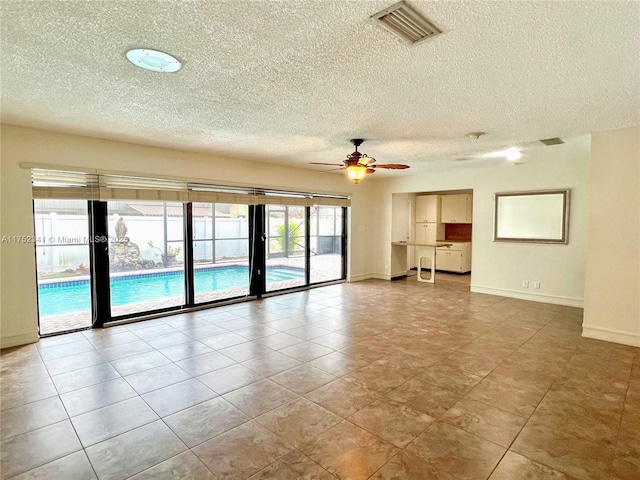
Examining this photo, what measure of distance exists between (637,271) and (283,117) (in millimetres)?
4293

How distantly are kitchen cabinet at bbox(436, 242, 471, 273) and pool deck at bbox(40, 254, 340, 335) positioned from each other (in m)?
3.35

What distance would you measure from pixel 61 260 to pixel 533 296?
7.48 metres

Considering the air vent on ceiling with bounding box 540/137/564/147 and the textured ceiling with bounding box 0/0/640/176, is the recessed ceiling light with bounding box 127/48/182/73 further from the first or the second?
the air vent on ceiling with bounding box 540/137/564/147

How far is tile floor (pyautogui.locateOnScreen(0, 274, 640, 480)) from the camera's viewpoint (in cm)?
197

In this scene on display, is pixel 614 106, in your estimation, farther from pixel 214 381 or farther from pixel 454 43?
pixel 214 381

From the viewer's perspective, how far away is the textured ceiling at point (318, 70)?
1748 millimetres

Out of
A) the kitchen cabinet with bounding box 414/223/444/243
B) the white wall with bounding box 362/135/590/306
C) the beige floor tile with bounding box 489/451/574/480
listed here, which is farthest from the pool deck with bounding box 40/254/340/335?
the beige floor tile with bounding box 489/451/574/480

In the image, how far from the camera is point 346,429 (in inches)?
89.9

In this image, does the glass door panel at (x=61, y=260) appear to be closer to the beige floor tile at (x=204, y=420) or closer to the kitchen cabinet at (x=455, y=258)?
the beige floor tile at (x=204, y=420)

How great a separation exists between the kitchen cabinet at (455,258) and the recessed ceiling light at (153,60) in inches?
322

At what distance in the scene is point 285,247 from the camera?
665 centimetres

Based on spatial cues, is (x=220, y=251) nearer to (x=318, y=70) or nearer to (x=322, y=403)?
(x=322, y=403)

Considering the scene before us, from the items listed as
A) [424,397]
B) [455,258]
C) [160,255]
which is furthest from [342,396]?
[455,258]

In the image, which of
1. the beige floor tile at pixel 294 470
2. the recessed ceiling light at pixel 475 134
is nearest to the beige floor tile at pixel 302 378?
the beige floor tile at pixel 294 470
